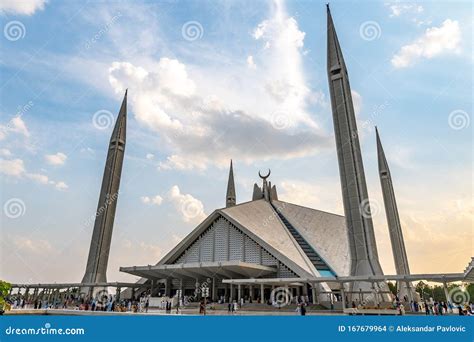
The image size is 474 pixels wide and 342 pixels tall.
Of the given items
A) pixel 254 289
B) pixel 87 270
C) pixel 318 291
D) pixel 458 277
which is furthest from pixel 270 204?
pixel 458 277

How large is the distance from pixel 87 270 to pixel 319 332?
37.9 meters

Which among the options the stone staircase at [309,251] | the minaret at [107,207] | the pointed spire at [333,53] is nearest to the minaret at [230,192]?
the stone staircase at [309,251]

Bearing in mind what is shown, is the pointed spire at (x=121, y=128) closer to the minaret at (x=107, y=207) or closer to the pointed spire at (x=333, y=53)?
the minaret at (x=107, y=207)

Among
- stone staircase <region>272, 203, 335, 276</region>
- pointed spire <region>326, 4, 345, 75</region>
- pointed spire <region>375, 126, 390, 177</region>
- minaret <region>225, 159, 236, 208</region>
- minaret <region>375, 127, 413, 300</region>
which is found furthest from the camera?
minaret <region>225, 159, 236, 208</region>

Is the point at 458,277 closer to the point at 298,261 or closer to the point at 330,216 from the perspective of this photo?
the point at 298,261

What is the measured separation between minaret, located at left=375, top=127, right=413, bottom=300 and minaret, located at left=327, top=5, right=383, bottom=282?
1165cm

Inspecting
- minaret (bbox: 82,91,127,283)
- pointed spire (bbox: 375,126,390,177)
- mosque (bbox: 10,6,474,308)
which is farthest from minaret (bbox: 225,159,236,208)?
pointed spire (bbox: 375,126,390,177)

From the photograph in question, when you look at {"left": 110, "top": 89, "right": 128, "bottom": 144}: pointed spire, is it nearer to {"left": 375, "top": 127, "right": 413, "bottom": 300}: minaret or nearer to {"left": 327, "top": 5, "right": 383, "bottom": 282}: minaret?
{"left": 327, "top": 5, "right": 383, "bottom": 282}: minaret

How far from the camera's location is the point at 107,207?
46.8m

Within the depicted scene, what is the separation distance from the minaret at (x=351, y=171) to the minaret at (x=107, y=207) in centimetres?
2899

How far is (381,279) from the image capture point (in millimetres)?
25938

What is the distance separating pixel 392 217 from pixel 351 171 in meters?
12.7

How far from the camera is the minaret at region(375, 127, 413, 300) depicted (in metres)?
39.8

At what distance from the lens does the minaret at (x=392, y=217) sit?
39.8m
